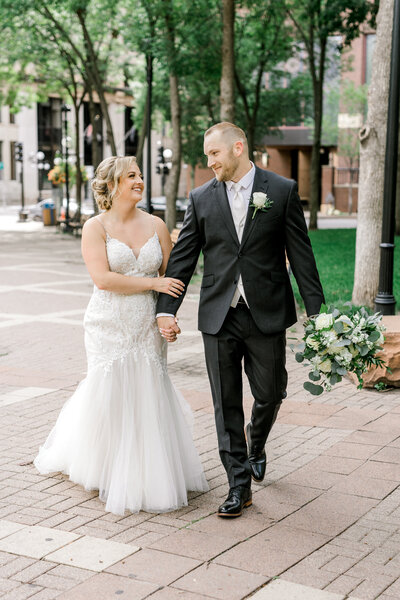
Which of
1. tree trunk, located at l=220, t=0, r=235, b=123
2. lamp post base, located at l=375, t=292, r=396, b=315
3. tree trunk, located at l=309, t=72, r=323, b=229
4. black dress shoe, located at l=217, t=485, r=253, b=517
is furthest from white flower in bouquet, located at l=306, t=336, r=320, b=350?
tree trunk, located at l=309, t=72, r=323, b=229

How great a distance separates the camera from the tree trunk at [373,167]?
432 inches

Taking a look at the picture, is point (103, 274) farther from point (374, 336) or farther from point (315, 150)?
point (315, 150)

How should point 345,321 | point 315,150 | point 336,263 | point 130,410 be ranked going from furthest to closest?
point 315,150 < point 336,263 < point 130,410 < point 345,321

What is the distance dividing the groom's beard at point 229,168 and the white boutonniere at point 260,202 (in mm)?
184

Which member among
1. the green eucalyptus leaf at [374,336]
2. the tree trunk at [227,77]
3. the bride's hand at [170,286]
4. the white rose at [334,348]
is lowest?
the white rose at [334,348]

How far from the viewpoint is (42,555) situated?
4148 mm

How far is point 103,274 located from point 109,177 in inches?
22.0

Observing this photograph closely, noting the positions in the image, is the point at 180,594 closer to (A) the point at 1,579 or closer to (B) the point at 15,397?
(A) the point at 1,579

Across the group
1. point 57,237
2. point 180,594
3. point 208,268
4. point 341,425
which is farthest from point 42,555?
point 57,237

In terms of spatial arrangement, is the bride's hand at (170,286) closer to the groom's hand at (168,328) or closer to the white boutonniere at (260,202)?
the groom's hand at (168,328)

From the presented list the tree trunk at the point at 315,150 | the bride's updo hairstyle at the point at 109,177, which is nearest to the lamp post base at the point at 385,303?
the bride's updo hairstyle at the point at 109,177

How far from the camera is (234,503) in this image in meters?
4.66

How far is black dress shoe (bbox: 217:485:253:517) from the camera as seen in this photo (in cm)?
465

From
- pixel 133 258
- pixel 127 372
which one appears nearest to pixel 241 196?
pixel 133 258
